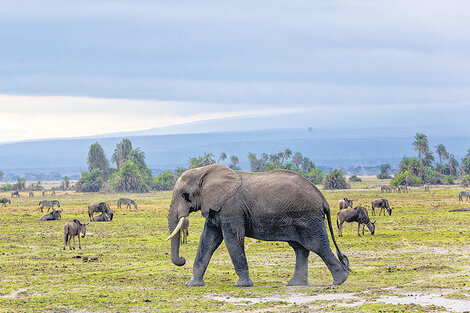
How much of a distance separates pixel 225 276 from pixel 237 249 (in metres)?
2.80

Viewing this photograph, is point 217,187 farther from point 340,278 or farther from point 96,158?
point 96,158

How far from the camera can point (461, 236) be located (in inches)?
1385

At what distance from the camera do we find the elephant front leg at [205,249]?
21978 mm

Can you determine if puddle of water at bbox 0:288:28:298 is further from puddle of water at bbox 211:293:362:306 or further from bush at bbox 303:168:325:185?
bush at bbox 303:168:325:185

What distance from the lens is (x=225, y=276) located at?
78.9 ft

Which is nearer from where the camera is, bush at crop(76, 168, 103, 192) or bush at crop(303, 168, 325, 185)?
bush at crop(76, 168, 103, 192)

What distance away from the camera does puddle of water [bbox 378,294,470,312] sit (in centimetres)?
1728

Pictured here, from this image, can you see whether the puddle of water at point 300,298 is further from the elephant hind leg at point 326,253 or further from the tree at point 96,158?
the tree at point 96,158

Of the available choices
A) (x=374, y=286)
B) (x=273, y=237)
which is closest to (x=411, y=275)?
(x=374, y=286)

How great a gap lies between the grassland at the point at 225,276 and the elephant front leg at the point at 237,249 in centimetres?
54

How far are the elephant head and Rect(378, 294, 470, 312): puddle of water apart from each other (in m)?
5.69

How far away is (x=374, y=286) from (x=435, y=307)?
360cm

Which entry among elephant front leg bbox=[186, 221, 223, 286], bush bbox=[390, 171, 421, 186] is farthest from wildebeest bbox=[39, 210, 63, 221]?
bush bbox=[390, 171, 421, 186]

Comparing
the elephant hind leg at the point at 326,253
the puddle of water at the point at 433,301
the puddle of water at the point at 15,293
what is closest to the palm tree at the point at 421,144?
the elephant hind leg at the point at 326,253
